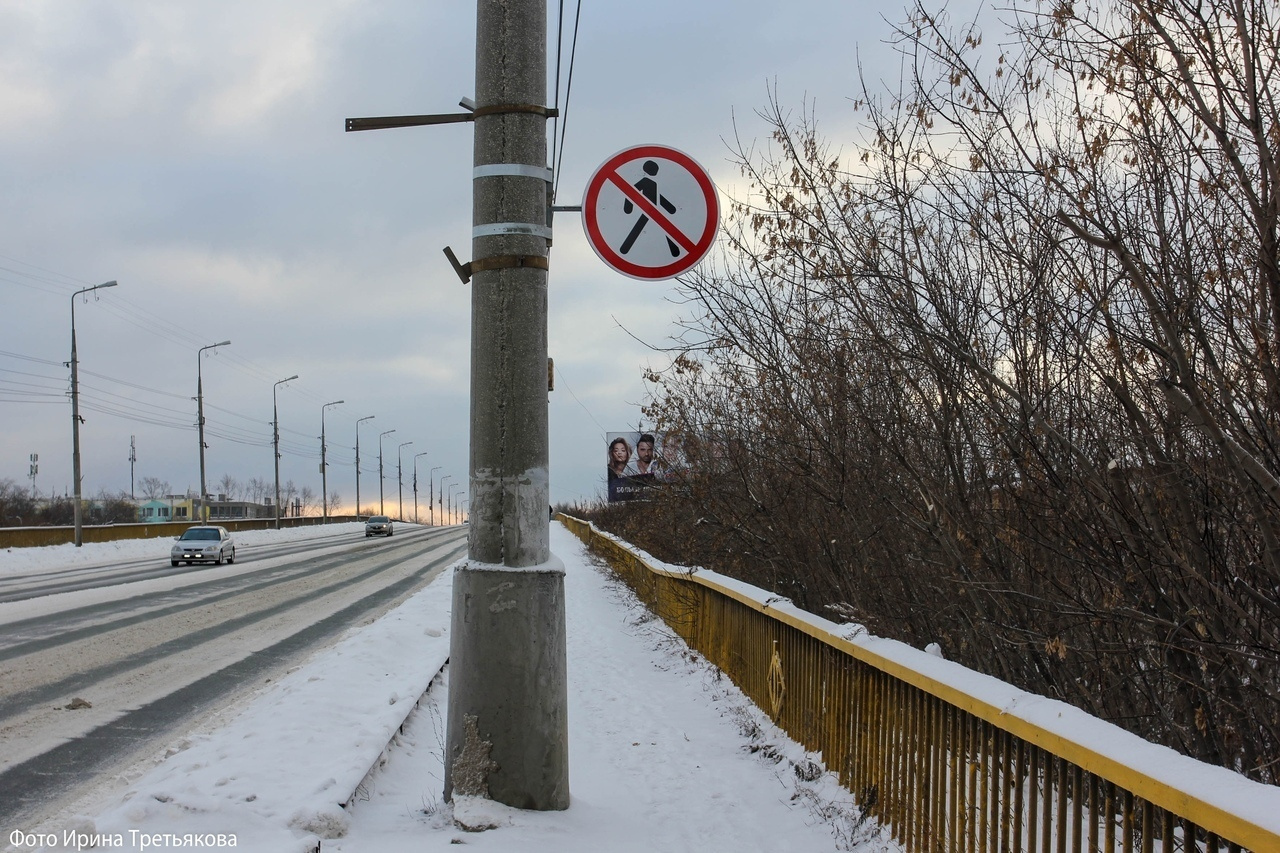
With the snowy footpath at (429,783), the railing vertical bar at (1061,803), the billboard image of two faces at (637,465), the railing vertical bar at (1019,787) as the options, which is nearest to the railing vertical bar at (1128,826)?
the railing vertical bar at (1061,803)

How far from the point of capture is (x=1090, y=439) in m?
4.74

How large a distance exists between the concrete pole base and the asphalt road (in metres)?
2.58

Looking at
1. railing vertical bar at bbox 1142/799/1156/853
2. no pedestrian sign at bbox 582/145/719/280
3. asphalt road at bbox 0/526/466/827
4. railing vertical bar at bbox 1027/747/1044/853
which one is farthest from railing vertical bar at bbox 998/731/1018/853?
asphalt road at bbox 0/526/466/827

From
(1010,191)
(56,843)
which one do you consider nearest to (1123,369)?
(1010,191)

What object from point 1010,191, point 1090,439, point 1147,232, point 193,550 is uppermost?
point 1010,191

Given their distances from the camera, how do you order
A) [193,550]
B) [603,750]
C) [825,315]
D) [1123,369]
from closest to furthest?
1. [1123,369]
2. [603,750]
3. [825,315]
4. [193,550]

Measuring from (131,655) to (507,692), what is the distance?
9.23 m

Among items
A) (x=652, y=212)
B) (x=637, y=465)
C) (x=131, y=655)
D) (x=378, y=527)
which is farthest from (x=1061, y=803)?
(x=378, y=527)

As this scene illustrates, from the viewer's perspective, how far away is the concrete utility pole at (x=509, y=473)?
14.8 ft

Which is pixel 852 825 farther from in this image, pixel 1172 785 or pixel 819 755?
pixel 1172 785

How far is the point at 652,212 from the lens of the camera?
17.3 ft

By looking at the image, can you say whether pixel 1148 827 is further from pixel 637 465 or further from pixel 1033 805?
pixel 637 465

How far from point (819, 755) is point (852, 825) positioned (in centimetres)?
97

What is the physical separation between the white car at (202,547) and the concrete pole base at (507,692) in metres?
30.9
